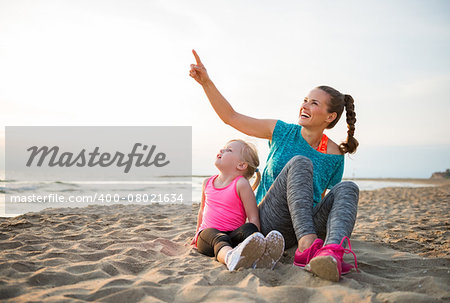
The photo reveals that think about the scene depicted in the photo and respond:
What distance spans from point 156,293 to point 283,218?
1.02 m

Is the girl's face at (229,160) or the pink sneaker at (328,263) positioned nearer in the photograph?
the pink sneaker at (328,263)

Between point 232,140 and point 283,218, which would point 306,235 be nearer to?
point 283,218

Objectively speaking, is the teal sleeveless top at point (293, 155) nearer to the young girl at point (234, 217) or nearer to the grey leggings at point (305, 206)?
the young girl at point (234, 217)

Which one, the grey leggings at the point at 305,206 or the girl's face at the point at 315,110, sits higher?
the girl's face at the point at 315,110

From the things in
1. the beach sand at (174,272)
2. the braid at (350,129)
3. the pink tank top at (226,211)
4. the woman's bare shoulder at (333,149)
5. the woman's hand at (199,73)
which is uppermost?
the woman's hand at (199,73)

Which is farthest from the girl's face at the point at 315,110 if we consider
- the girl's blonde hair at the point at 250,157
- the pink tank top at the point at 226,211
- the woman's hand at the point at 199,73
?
the woman's hand at the point at 199,73

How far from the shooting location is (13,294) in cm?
165

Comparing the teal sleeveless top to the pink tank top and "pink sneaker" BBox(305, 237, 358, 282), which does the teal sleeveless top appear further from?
"pink sneaker" BBox(305, 237, 358, 282)

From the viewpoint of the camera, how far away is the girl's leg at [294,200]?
210 centimetres

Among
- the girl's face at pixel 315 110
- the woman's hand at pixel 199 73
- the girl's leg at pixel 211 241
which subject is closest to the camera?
the girl's leg at pixel 211 241

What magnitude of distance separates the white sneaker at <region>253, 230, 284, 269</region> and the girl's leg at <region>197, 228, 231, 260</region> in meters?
0.31

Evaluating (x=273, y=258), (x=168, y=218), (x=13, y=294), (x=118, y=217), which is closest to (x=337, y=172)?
(x=273, y=258)

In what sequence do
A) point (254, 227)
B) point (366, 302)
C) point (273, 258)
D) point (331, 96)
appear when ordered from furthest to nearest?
point (331, 96)
point (254, 227)
point (273, 258)
point (366, 302)

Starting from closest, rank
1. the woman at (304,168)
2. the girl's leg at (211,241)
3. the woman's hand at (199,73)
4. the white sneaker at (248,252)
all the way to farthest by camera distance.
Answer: the white sneaker at (248,252)
the woman at (304,168)
the girl's leg at (211,241)
the woman's hand at (199,73)
